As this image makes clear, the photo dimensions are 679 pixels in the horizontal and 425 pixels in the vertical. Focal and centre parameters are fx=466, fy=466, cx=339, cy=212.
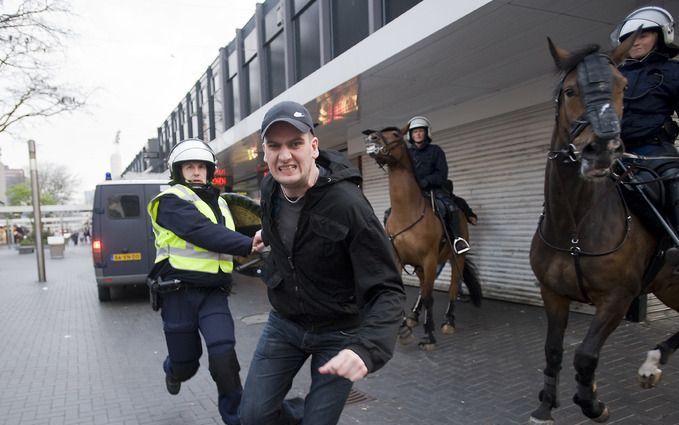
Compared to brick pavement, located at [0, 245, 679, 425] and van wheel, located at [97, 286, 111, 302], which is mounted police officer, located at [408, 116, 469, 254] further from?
van wheel, located at [97, 286, 111, 302]

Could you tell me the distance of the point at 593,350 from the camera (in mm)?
3033

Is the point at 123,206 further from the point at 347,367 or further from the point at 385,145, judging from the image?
the point at 347,367

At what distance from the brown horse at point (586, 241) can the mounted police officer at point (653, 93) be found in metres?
0.37

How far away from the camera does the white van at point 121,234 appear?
31.2ft

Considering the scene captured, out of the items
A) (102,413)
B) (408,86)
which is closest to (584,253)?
(102,413)

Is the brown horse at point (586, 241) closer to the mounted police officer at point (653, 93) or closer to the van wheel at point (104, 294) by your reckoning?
the mounted police officer at point (653, 93)

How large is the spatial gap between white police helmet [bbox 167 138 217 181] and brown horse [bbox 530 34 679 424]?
2.56 metres

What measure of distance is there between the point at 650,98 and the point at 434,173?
10.9 feet

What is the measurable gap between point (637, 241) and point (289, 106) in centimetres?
274

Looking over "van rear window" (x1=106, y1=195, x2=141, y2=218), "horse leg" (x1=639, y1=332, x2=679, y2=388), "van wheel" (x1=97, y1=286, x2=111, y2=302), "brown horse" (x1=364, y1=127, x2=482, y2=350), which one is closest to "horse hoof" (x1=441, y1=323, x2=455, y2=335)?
"brown horse" (x1=364, y1=127, x2=482, y2=350)

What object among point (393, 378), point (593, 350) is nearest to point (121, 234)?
point (393, 378)

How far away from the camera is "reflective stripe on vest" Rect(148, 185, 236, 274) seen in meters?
3.39

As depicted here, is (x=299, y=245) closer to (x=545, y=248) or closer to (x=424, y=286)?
(x=545, y=248)

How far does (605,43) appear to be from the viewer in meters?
6.12
